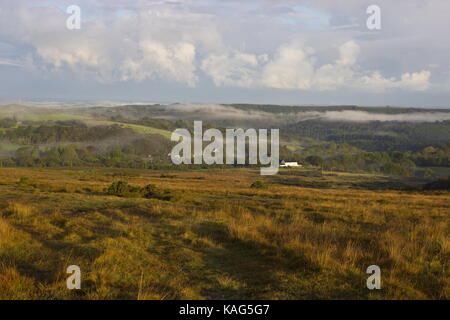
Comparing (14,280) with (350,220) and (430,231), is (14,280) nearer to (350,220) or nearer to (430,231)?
(430,231)

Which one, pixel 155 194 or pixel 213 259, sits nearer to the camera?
pixel 213 259

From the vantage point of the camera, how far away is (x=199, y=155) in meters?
185

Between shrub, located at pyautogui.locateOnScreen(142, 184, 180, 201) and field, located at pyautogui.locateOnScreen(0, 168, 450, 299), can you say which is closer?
field, located at pyautogui.locateOnScreen(0, 168, 450, 299)

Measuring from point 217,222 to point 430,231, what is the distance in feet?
23.1

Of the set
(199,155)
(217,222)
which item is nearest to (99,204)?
(217,222)

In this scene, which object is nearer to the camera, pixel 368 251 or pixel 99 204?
pixel 368 251

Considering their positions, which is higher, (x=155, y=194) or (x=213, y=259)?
(x=213, y=259)

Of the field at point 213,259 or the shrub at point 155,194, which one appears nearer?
the field at point 213,259

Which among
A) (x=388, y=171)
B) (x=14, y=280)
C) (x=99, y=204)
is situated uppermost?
(x=14, y=280)

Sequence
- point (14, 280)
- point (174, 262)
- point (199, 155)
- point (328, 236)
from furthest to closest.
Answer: point (199, 155) → point (328, 236) → point (174, 262) → point (14, 280)

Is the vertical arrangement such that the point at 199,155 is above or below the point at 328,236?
below

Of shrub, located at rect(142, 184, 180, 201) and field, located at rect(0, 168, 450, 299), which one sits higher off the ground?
field, located at rect(0, 168, 450, 299)

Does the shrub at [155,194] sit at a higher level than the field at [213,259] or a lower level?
lower
